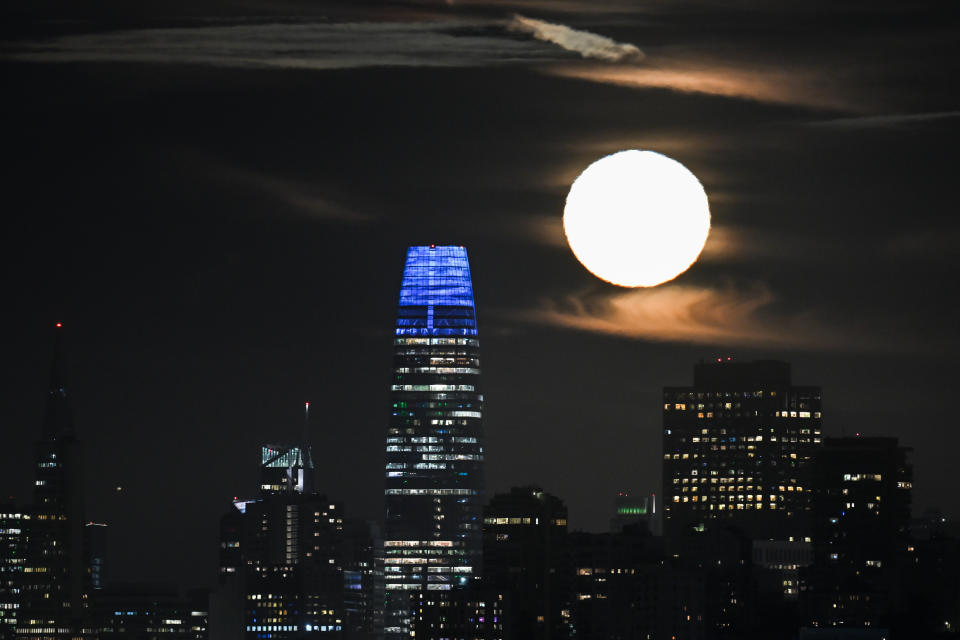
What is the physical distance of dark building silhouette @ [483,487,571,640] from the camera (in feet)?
559

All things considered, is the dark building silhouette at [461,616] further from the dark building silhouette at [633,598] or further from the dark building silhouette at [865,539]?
the dark building silhouette at [865,539]

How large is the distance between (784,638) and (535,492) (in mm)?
23644

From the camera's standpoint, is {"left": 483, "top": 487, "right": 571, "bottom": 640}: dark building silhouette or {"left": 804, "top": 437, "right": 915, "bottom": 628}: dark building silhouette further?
{"left": 804, "top": 437, "right": 915, "bottom": 628}: dark building silhouette

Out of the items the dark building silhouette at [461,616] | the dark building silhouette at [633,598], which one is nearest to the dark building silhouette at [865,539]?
the dark building silhouette at [633,598]

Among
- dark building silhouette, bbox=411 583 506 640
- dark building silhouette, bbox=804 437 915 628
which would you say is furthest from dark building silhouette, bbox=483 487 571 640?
dark building silhouette, bbox=804 437 915 628

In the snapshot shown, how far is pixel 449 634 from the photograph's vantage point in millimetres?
168375

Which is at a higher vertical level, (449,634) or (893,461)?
(893,461)

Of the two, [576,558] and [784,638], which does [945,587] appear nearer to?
[784,638]

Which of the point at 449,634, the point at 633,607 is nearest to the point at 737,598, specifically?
the point at 633,607

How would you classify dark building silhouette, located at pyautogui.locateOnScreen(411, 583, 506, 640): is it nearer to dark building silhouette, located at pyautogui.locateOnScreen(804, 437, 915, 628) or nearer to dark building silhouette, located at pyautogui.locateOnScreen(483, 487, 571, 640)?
dark building silhouette, located at pyautogui.locateOnScreen(483, 487, 571, 640)

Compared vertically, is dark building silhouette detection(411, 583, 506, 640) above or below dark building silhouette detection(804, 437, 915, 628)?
below

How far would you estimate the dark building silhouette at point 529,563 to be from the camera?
559 ft

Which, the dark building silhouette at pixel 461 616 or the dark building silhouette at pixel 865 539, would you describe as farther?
the dark building silhouette at pixel 865 539

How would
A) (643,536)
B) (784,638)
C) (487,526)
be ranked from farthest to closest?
(643,536), (487,526), (784,638)
